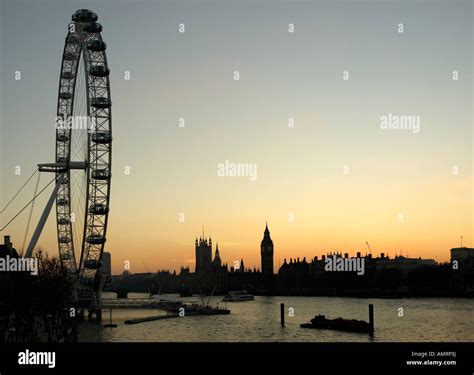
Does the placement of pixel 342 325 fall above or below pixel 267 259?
below

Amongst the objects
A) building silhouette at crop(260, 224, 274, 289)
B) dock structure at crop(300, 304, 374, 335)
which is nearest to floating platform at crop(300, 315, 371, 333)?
dock structure at crop(300, 304, 374, 335)

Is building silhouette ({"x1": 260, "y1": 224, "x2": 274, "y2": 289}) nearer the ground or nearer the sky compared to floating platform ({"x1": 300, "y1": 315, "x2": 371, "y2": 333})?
nearer the sky

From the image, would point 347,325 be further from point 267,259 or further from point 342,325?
point 267,259

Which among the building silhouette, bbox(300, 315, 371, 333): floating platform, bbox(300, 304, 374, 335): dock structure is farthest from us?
the building silhouette

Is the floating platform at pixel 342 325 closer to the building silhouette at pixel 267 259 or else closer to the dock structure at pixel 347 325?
the dock structure at pixel 347 325

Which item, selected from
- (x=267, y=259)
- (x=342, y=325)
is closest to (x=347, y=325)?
(x=342, y=325)

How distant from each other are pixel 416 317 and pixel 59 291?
136 ft

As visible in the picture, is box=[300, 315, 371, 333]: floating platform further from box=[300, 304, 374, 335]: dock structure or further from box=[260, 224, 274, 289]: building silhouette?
box=[260, 224, 274, 289]: building silhouette

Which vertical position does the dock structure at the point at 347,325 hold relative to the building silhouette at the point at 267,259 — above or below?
below

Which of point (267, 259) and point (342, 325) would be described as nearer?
point (342, 325)

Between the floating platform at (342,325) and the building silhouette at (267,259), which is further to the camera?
the building silhouette at (267,259)

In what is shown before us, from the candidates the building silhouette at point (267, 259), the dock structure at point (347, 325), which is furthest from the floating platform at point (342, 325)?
the building silhouette at point (267, 259)

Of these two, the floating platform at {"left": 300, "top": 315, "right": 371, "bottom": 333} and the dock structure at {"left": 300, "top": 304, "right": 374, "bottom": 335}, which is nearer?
the dock structure at {"left": 300, "top": 304, "right": 374, "bottom": 335}
